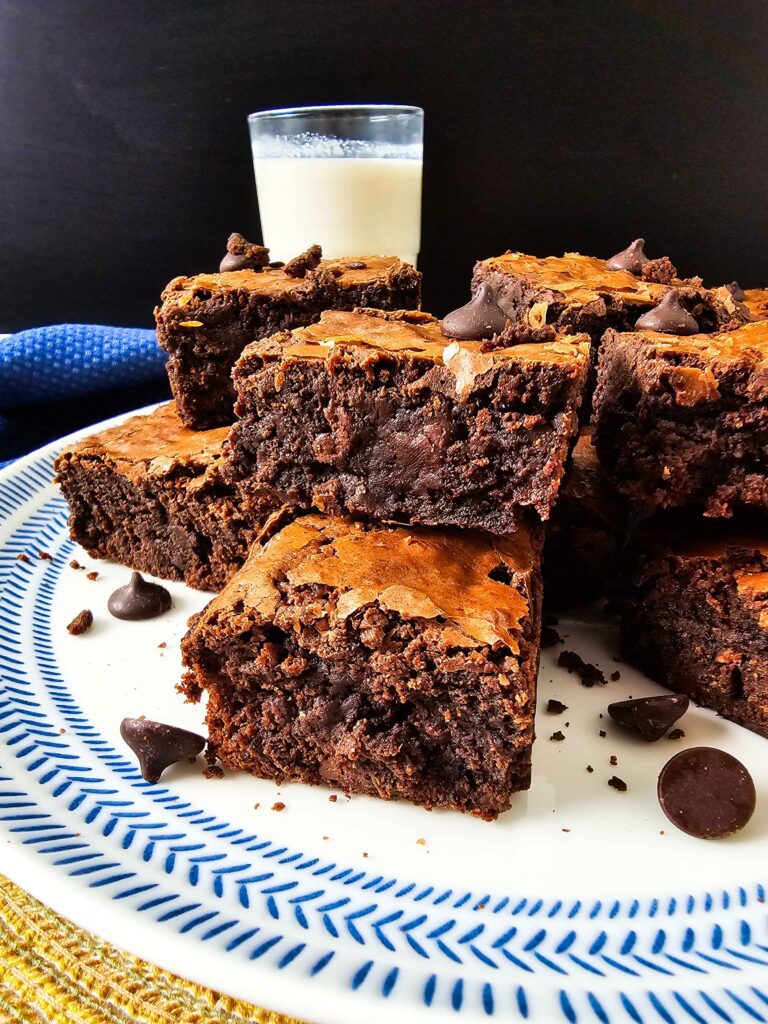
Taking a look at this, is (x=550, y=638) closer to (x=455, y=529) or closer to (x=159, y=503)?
(x=455, y=529)

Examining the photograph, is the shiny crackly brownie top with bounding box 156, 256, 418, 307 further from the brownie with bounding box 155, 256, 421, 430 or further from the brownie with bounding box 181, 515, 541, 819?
the brownie with bounding box 181, 515, 541, 819

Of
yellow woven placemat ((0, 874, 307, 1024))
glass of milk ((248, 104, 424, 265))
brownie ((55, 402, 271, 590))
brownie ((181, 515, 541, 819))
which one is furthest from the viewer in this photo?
glass of milk ((248, 104, 424, 265))

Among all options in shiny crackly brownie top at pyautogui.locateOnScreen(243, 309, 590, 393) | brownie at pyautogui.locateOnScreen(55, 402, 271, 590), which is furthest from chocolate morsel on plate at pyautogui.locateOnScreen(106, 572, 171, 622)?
shiny crackly brownie top at pyautogui.locateOnScreen(243, 309, 590, 393)

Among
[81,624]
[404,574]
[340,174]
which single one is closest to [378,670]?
[404,574]

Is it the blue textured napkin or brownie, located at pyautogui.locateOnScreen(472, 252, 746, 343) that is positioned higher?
brownie, located at pyautogui.locateOnScreen(472, 252, 746, 343)

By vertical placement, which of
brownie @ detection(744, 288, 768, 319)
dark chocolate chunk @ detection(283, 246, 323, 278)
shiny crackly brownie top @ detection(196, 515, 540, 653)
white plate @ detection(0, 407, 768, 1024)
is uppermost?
dark chocolate chunk @ detection(283, 246, 323, 278)
